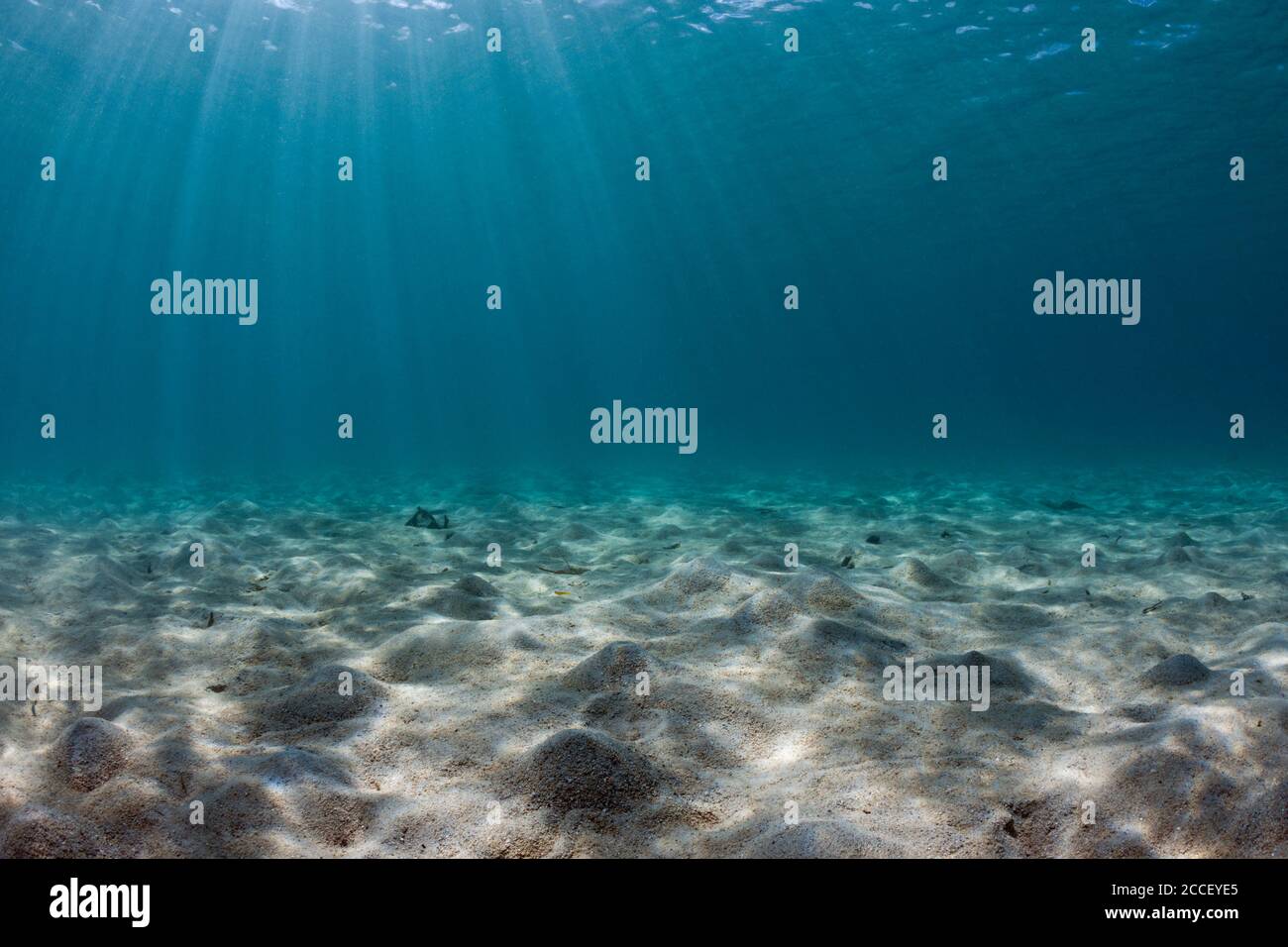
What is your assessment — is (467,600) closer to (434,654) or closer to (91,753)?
(434,654)

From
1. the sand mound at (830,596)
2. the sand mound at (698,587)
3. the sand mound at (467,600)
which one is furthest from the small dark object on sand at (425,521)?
the sand mound at (830,596)

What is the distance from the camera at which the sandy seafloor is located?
9.07ft

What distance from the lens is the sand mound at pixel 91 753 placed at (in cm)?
310

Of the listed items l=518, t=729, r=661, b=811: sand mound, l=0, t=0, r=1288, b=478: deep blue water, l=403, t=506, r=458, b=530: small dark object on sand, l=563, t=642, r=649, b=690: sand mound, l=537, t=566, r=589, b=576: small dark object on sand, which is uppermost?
l=0, t=0, r=1288, b=478: deep blue water

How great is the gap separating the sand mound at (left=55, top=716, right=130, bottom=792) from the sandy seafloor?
0.04 ft

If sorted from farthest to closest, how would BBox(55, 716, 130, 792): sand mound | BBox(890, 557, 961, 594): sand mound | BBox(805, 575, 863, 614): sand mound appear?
BBox(890, 557, 961, 594): sand mound, BBox(805, 575, 863, 614): sand mound, BBox(55, 716, 130, 792): sand mound

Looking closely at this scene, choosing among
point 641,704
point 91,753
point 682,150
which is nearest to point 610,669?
point 641,704

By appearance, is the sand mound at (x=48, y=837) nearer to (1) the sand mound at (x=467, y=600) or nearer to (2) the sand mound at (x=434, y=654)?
(2) the sand mound at (x=434, y=654)

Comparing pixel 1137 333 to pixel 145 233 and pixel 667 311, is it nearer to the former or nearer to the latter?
pixel 667 311

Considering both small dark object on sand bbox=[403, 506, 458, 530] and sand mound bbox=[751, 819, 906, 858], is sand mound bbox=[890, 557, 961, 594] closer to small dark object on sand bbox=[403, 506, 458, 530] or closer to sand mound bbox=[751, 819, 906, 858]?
sand mound bbox=[751, 819, 906, 858]

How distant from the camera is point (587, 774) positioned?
10.0ft

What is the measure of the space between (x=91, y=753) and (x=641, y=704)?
2414 mm

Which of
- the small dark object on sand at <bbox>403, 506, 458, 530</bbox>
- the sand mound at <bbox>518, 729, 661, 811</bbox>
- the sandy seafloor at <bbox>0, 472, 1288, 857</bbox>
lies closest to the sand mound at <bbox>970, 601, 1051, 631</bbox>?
the sandy seafloor at <bbox>0, 472, 1288, 857</bbox>

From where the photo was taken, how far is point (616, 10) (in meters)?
26.6
